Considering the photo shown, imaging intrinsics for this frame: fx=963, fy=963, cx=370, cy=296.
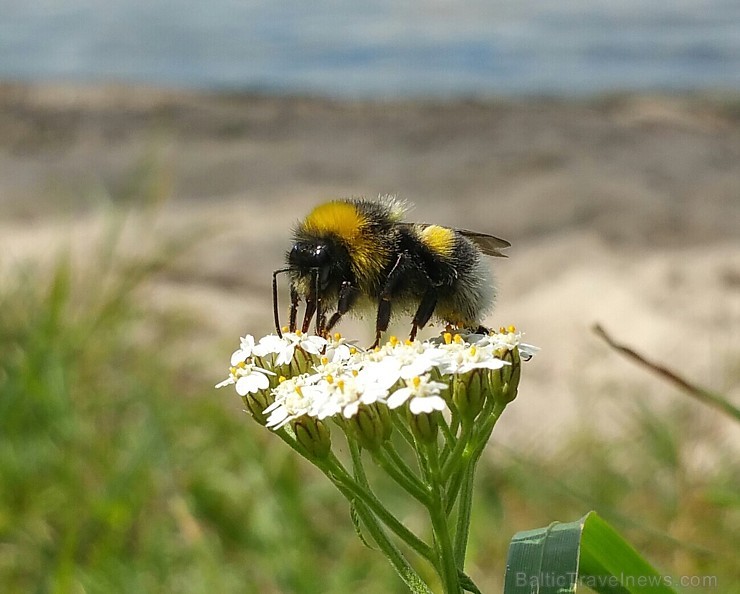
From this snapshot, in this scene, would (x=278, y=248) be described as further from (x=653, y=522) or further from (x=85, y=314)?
(x=653, y=522)

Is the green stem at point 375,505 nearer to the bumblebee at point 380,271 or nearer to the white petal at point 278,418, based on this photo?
the white petal at point 278,418

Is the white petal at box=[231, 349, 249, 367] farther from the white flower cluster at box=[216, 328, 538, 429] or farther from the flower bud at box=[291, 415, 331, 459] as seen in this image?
the flower bud at box=[291, 415, 331, 459]

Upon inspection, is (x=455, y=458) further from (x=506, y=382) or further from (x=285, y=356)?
(x=285, y=356)

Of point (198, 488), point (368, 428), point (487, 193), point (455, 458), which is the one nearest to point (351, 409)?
Answer: point (368, 428)

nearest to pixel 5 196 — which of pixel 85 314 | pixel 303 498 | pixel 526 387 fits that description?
pixel 85 314

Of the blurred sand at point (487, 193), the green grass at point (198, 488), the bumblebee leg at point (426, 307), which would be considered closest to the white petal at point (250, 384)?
the bumblebee leg at point (426, 307)

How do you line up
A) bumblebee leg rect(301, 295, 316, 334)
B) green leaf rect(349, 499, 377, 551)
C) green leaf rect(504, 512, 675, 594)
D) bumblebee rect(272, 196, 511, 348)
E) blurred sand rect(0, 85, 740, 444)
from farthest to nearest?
blurred sand rect(0, 85, 740, 444) → bumblebee rect(272, 196, 511, 348) → bumblebee leg rect(301, 295, 316, 334) → green leaf rect(349, 499, 377, 551) → green leaf rect(504, 512, 675, 594)

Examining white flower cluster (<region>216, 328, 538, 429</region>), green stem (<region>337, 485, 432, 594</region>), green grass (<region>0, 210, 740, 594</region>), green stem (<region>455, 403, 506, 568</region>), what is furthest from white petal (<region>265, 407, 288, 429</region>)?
green grass (<region>0, 210, 740, 594</region>)
